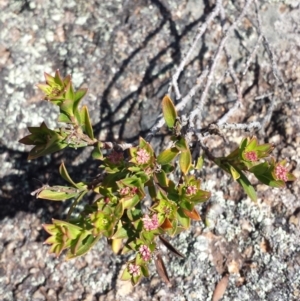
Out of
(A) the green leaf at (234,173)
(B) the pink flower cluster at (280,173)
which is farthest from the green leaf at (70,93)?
(B) the pink flower cluster at (280,173)

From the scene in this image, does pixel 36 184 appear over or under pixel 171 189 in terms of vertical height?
under

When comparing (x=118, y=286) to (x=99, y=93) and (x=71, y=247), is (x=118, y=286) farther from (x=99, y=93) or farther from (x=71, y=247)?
(x=99, y=93)

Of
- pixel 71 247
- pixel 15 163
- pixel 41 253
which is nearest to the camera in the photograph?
pixel 71 247

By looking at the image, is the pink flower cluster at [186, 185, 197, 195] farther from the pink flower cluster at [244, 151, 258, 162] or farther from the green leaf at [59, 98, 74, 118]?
the green leaf at [59, 98, 74, 118]

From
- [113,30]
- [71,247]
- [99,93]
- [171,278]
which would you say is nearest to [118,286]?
[171,278]

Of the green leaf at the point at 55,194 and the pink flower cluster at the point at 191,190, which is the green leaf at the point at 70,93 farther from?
the pink flower cluster at the point at 191,190

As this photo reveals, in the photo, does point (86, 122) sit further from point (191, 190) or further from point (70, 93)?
point (191, 190)

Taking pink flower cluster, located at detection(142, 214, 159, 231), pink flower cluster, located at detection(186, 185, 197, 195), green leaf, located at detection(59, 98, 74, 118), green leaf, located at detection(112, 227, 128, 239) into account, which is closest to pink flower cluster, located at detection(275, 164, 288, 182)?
pink flower cluster, located at detection(186, 185, 197, 195)
